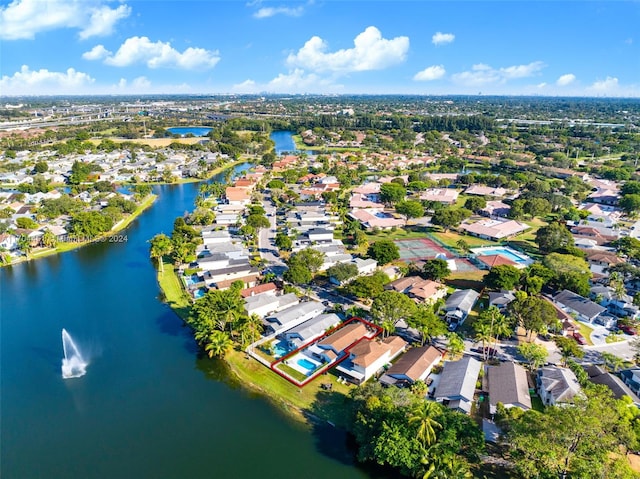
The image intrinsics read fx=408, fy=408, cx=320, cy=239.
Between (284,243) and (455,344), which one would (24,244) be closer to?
(284,243)

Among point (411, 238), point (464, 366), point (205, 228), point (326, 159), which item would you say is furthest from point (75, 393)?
point (326, 159)

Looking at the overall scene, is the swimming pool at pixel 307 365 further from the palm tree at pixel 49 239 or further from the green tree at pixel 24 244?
the palm tree at pixel 49 239

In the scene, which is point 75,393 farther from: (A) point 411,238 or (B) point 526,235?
(B) point 526,235

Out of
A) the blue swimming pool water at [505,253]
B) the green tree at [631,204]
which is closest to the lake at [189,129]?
the blue swimming pool water at [505,253]

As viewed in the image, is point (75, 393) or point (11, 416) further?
point (75, 393)

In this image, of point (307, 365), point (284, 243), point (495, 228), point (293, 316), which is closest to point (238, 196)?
point (284, 243)

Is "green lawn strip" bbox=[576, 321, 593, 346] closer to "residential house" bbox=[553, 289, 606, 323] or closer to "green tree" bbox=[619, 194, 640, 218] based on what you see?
"residential house" bbox=[553, 289, 606, 323]
